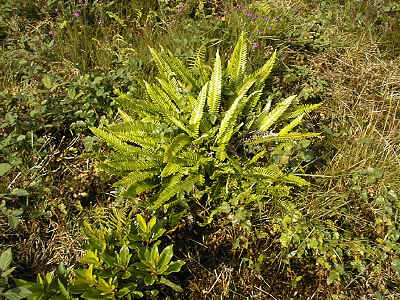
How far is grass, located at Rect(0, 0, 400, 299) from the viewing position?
221cm

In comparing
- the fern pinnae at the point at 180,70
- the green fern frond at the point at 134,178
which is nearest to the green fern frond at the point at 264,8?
the fern pinnae at the point at 180,70

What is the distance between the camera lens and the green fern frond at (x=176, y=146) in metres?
2.16

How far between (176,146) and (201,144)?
353 mm

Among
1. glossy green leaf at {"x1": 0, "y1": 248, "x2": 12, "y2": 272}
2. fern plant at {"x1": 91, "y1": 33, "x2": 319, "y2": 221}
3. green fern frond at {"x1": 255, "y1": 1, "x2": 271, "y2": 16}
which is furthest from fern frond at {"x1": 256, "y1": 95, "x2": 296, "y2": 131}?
glossy green leaf at {"x1": 0, "y1": 248, "x2": 12, "y2": 272}

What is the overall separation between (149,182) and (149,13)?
2.08 metres

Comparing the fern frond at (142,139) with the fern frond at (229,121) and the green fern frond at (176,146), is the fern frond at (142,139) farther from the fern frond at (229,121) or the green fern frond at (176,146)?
the fern frond at (229,121)

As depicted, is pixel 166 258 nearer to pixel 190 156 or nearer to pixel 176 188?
pixel 176 188

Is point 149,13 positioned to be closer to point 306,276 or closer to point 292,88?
point 292,88

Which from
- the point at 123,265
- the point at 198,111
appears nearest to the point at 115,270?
the point at 123,265

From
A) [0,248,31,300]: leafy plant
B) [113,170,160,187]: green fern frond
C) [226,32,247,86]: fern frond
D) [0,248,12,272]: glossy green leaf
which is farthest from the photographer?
→ [226,32,247,86]: fern frond

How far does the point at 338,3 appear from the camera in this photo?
12.7ft

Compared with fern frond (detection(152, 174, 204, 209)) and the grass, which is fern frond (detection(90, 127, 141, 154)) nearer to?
the grass

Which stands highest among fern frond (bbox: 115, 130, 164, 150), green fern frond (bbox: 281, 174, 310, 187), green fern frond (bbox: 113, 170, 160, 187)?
fern frond (bbox: 115, 130, 164, 150)

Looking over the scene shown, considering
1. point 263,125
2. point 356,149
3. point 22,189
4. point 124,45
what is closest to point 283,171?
point 263,125
